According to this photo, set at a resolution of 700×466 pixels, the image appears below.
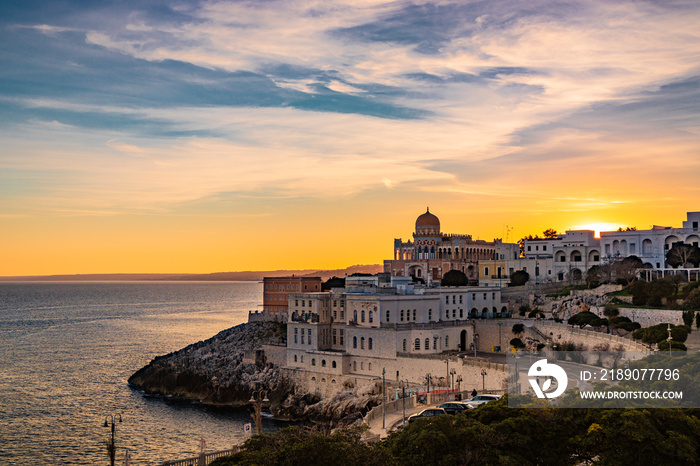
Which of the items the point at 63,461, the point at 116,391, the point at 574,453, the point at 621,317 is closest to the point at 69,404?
the point at 116,391

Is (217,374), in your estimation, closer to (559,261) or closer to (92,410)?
(92,410)

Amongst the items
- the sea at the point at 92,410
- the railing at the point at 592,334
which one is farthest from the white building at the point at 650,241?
the sea at the point at 92,410

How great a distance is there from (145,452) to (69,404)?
832 inches

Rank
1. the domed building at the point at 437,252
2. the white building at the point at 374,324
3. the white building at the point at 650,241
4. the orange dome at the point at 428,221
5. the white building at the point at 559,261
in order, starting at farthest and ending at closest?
the orange dome at the point at 428,221, the domed building at the point at 437,252, the white building at the point at 559,261, the white building at the point at 650,241, the white building at the point at 374,324

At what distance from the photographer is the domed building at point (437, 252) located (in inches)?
4400

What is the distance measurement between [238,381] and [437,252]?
157 ft

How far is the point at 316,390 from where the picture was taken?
7200 cm

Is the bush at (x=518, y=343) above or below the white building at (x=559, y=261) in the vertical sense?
below

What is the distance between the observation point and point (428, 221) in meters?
119

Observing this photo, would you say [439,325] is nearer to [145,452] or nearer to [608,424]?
[145,452]

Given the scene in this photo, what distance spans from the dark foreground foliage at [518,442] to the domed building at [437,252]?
274 feet

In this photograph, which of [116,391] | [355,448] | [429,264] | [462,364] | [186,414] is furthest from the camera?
[429,264]

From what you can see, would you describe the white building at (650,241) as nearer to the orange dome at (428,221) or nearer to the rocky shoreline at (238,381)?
the orange dome at (428,221)

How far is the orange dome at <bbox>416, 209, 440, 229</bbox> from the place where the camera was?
119 metres
